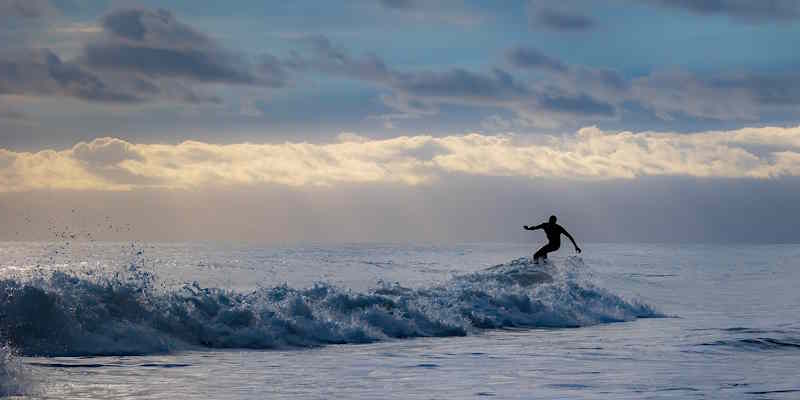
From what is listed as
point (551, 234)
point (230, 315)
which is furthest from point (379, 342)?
point (551, 234)

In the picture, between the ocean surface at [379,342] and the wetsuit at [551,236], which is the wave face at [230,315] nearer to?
the ocean surface at [379,342]

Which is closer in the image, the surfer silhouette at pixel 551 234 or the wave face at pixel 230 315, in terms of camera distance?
the wave face at pixel 230 315

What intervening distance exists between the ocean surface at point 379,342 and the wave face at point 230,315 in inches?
1.3

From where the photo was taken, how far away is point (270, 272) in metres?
33.5

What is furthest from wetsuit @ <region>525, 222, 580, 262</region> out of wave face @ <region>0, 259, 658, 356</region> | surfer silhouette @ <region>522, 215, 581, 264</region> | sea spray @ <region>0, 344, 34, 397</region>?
sea spray @ <region>0, 344, 34, 397</region>

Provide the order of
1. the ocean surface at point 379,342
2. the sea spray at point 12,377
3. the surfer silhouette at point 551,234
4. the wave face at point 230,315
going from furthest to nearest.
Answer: the surfer silhouette at point 551,234
the wave face at point 230,315
the ocean surface at point 379,342
the sea spray at point 12,377

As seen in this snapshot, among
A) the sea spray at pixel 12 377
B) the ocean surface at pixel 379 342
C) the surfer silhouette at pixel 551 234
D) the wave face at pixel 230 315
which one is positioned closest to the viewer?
the sea spray at pixel 12 377

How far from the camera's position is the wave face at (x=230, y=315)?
14.8m

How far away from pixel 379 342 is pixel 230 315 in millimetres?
3034

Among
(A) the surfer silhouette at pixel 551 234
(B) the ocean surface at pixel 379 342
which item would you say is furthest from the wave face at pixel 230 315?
(A) the surfer silhouette at pixel 551 234

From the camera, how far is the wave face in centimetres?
1475

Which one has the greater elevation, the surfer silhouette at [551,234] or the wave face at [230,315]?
the surfer silhouette at [551,234]

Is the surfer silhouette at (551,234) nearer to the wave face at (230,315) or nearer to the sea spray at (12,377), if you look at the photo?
the wave face at (230,315)

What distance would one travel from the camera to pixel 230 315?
16.8m
